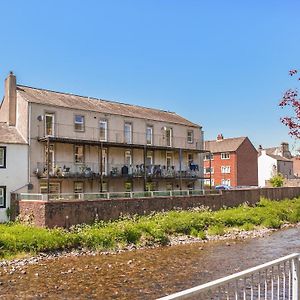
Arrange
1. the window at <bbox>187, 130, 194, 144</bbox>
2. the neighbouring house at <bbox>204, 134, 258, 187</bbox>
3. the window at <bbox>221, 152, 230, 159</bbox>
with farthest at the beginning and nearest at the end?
the window at <bbox>221, 152, 230, 159</bbox> < the neighbouring house at <bbox>204, 134, 258, 187</bbox> < the window at <bbox>187, 130, 194, 144</bbox>

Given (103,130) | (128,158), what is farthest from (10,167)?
(128,158)

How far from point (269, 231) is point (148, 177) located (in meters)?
11.7

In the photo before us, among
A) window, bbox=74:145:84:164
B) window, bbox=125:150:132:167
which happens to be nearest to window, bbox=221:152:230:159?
window, bbox=125:150:132:167

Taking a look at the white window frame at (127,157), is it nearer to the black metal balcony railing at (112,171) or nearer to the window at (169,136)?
the black metal balcony railing at (112,171)

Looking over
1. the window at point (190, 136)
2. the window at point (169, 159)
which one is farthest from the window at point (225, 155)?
the window at point (169, 159)

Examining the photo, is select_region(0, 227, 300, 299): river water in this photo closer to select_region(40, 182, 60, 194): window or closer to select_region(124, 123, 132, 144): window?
select_region(40, 182, 60, 194): window

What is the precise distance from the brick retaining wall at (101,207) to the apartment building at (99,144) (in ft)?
10.9

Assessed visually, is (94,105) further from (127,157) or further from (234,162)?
(234,162)

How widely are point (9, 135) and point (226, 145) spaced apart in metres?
39.2

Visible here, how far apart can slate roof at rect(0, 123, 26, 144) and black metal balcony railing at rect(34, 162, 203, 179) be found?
2430mm

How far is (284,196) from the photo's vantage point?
159ft

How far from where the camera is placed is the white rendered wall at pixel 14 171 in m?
27.7

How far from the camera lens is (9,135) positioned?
2917 cm

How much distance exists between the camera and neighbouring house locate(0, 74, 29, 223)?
90.6ft
